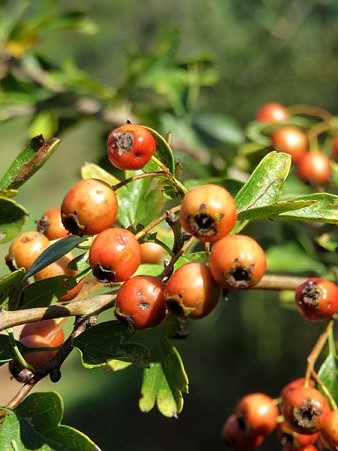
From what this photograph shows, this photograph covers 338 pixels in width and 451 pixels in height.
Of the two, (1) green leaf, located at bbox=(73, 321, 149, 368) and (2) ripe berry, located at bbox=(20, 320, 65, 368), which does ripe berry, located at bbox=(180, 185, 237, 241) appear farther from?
(2) ripe berry, located at bbox=(20, 320, 65, 368)

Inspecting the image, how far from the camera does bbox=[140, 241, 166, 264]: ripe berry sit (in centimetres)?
133

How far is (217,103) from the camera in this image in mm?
3793

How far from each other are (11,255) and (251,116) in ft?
9.17

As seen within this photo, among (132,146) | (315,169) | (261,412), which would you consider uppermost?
(132,146)

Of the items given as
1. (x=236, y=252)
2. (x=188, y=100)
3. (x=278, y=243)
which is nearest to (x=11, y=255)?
(x=236, y=252)

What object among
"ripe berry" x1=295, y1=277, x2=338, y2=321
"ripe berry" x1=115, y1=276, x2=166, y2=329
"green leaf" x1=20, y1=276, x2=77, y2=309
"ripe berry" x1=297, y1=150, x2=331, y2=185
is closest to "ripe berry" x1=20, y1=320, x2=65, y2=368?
"green leaf" x1=20, y1=276, x2=77, y2=309

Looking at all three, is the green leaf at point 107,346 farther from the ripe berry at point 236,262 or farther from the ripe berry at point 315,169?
the ripe berry at point 315,169

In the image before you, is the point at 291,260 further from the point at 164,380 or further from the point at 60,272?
the point at 60,272

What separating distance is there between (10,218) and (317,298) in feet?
1.59

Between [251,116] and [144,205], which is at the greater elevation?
[144,205]

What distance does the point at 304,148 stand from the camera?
6.63 ft

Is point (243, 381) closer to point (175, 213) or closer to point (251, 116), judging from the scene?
point (251, 116)

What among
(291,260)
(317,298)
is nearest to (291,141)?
(291,260)

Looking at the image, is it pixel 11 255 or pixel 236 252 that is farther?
pixel 11 255
